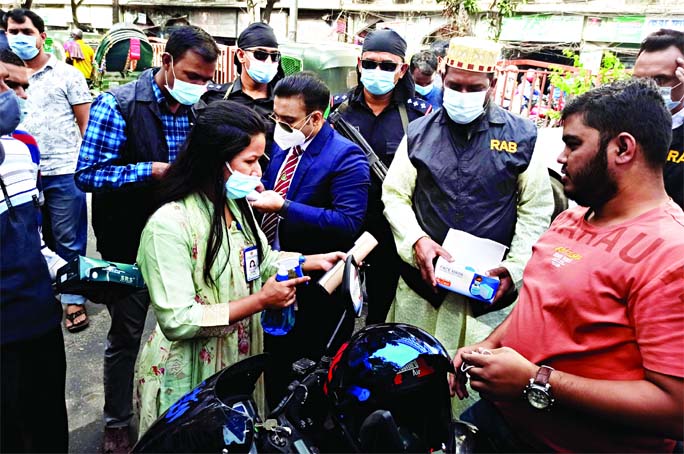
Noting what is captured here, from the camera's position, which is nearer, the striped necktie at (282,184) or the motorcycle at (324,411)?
the motorcycle at (324,411)

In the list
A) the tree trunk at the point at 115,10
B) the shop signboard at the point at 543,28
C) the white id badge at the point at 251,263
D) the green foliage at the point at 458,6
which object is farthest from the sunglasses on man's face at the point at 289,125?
the tree trunk at the point at 115,10

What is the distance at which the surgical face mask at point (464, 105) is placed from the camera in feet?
8.32

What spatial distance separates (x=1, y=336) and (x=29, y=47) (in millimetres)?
2918

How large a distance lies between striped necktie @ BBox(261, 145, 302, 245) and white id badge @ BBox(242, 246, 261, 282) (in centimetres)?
66

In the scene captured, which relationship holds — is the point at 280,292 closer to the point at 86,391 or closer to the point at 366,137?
the point at 366,137

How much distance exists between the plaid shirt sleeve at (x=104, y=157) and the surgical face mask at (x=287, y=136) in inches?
25.9

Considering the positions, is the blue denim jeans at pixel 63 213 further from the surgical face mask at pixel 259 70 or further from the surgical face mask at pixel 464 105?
the surgical face mask at pixel 464 105

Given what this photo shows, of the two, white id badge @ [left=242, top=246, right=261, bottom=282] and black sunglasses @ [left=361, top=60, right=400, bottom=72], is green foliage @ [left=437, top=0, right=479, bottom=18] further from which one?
white id badge @ [left=242, top=246, right=261, bottom=282]

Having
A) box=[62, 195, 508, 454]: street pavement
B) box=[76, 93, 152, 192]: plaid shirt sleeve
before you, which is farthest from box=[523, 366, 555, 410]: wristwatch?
box=[62, 195, 508, 454]: street pavement

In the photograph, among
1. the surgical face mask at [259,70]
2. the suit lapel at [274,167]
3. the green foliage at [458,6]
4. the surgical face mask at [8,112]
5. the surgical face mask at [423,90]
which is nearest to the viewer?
the surgical face mask at [8,112]

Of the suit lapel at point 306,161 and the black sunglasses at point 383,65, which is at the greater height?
the black sunglasses at point 383,65

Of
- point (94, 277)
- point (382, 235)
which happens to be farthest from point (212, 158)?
point (382, 235)

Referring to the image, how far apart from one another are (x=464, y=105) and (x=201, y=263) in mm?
1478

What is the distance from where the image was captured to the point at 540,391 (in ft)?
4.81
